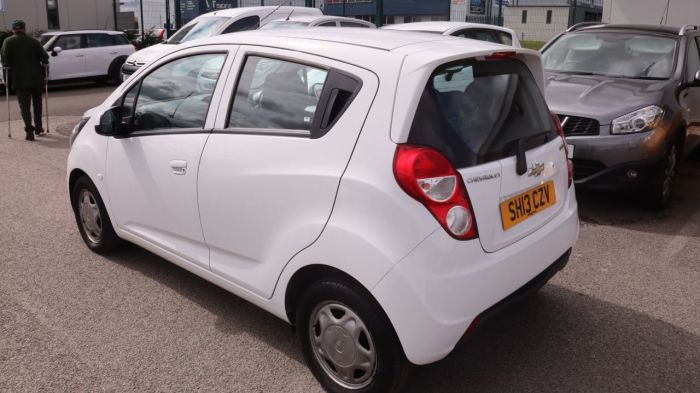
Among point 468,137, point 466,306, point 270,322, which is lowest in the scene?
point 270,322

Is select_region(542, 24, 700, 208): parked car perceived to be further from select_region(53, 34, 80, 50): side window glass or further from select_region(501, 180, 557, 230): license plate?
select_region(53, 34, 80, 50): side window glass

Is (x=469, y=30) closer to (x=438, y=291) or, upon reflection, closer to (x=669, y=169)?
(x=669, y=169)

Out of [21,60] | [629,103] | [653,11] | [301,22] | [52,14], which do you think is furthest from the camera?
[52,14]

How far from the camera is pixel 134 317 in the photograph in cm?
367

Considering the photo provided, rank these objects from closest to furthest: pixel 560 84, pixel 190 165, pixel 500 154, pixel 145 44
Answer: pixel 500 154, pixel 190 165, pixel 560 84, pixel 145 44

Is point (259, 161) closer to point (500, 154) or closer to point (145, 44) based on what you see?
point (500, 154)

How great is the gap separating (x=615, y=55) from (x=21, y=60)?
857 cm

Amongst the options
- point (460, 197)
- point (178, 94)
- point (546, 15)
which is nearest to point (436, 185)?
point (460, 197)

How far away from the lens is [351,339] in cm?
272

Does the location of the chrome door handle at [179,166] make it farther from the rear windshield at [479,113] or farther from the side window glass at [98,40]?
the side window glass at [98,40]

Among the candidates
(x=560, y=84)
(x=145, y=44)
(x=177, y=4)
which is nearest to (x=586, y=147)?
(x=560, y=84)

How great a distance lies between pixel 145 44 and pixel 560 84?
806 inches

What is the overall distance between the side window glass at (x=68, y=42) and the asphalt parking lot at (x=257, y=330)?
42.1 ft

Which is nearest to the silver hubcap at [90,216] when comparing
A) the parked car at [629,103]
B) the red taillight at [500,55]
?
the red taillight at [500,55]
